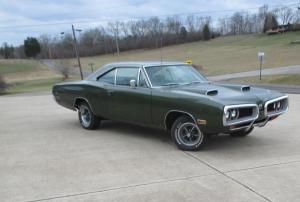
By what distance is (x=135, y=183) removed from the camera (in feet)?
16.2

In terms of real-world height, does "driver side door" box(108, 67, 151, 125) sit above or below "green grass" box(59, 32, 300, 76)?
above

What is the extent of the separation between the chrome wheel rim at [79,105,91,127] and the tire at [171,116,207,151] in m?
2.59

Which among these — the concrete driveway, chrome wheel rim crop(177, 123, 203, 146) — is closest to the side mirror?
the concrete driveway

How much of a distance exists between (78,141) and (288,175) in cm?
386

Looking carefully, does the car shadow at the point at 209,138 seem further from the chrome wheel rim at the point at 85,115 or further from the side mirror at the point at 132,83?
the side mirror at the point at 132,83

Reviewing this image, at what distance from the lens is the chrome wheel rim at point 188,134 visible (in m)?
6.51

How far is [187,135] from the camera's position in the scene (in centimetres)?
663

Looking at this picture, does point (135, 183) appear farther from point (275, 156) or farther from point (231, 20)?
point (231, 20)

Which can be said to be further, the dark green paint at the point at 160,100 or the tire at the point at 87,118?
the tire at the point at 87,118


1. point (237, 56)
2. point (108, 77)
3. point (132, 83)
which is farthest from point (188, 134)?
point (237, 56)

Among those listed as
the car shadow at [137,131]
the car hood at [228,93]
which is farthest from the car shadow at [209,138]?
the car hood at [228,93]

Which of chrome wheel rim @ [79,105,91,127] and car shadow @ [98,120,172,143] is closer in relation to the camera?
car shadow @ [98,120,172,143]

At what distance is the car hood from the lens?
617cm

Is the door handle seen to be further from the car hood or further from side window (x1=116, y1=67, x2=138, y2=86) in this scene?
the car hood
